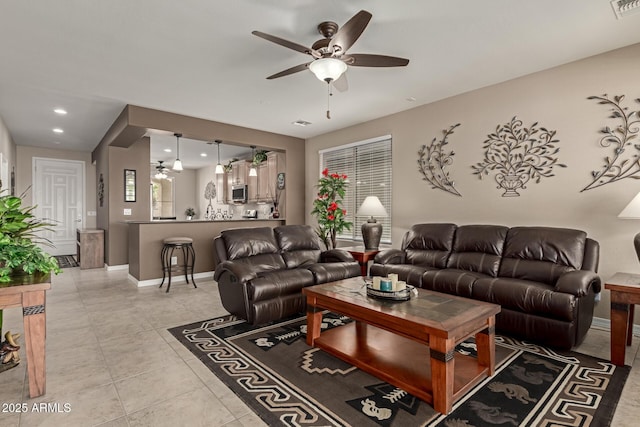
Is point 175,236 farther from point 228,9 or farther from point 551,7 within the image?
point 551,7

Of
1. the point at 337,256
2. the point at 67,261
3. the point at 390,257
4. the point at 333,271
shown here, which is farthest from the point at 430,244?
the point at 67,261

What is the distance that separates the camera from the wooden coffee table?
1.83 m

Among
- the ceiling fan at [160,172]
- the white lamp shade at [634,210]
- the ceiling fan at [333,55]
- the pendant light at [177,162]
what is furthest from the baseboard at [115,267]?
the white lamp shade at [634,210]

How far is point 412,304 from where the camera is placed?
90.7 inches

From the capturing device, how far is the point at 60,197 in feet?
25.5

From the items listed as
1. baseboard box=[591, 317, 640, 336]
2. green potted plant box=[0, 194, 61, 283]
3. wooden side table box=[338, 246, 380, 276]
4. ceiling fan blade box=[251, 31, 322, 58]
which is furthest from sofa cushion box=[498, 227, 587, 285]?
green potted plant box=[0, 194, 61, 283]

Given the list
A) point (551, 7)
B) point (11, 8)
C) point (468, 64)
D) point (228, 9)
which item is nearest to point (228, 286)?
point (228, 9)

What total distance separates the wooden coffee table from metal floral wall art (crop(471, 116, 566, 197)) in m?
2.04

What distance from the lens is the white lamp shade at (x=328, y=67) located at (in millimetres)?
2424

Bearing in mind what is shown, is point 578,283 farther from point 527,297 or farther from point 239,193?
point 239,193

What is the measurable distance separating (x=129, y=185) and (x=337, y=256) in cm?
473

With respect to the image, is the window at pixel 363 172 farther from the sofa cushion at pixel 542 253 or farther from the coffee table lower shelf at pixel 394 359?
the coffee table lower shelf at pixel 394 359

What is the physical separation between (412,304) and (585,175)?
8.14ft

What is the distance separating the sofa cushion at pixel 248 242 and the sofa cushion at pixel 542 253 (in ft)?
8.61
